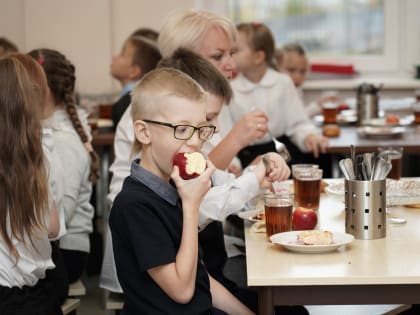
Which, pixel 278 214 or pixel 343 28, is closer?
A: pixel 278 214

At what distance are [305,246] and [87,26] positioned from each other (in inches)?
187

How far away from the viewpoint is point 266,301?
1995 millimetres

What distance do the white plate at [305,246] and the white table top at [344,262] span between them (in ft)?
0.05

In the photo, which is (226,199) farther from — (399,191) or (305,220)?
(399,191)

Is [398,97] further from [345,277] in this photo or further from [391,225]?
[345,277]

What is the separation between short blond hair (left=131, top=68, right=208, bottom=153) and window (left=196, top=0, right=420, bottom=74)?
4.80 m

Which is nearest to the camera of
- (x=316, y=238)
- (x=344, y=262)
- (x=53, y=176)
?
(x=344, y=262)

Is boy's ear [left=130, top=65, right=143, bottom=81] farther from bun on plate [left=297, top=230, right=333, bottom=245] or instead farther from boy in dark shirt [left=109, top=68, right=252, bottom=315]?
bun on plate [left=297, top=230, right=333, bottom=245]

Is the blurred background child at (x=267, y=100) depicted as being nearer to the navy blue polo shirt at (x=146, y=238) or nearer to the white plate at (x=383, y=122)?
the white plate at (x=383, y=122)

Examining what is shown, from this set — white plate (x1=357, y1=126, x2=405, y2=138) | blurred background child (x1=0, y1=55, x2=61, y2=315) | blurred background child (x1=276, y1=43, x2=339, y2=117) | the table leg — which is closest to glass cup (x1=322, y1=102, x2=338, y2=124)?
white plate (x1=357, y1=126, x2=405, y2=138)

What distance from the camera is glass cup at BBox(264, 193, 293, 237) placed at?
92.3 inches

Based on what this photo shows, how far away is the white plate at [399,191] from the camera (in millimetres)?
2643

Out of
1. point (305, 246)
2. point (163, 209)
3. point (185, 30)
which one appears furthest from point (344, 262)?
point (185, 30)

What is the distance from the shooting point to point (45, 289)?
2615mm
